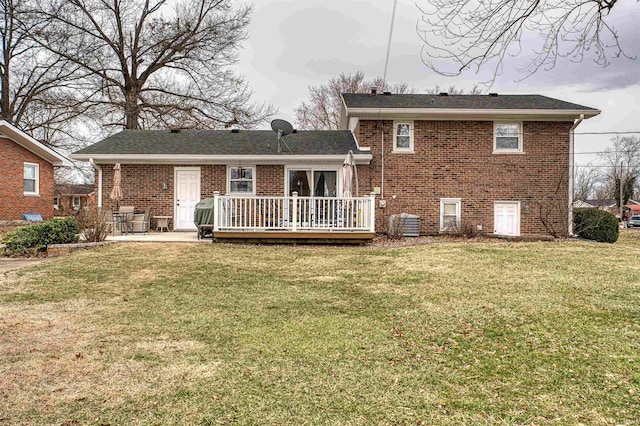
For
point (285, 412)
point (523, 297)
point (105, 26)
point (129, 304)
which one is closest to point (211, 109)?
point (105, 26)

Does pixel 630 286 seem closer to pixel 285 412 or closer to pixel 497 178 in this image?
pixel 285 412

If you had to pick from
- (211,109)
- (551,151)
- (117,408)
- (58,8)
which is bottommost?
(117,408)

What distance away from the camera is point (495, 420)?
9.00ft

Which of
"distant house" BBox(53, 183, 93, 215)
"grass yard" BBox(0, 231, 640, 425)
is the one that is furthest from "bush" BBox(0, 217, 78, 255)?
"distant house" BBox(53, 183, 93, 215)

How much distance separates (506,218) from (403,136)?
4.60 meters

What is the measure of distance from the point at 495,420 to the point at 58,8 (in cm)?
2695

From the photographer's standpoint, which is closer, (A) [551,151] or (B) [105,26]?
(A) [551,151]

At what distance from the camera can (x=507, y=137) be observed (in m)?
14.8

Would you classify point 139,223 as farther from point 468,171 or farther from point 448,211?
point 468,171

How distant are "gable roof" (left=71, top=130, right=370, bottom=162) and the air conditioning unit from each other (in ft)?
7.57

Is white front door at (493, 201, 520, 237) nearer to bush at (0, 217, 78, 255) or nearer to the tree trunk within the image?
bush at (0, 217, 78, 255)

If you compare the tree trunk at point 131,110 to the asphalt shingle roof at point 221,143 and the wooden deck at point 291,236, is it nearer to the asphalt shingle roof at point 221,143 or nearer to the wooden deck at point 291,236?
the asphalt shingle roof at point 221,143

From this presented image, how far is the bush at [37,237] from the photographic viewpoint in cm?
991

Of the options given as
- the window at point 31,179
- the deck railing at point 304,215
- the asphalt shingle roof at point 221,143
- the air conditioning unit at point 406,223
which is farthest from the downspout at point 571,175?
the window at point 31,179
